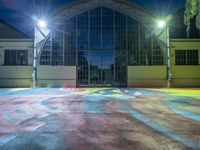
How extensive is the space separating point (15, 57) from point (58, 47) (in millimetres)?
5198

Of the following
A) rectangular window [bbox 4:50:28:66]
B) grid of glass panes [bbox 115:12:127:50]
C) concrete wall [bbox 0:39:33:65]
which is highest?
grid of glass panes [bbox 115:12:127:50]

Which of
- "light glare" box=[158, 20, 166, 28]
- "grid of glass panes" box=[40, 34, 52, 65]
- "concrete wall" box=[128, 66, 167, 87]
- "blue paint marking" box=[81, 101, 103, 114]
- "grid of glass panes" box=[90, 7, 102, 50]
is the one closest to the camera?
"blue paint marking" box=[81, 101, 103, 114]

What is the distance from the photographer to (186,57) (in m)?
21.4

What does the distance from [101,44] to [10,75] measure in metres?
11.4

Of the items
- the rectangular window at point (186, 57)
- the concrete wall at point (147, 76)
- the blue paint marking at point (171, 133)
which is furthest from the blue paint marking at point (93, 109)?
the rectangular window at point (186, 57)

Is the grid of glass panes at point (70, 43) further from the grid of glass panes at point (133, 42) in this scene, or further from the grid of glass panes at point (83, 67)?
the grid of glass panes at point (133, 42)

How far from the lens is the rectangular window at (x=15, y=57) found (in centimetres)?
2112

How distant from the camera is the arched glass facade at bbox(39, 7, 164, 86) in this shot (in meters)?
21.5

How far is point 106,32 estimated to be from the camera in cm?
2202

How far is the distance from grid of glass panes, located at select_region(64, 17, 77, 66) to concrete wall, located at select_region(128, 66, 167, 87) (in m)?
7.07

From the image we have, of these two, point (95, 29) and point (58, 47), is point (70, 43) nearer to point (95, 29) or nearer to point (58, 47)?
→ point (58, 47)

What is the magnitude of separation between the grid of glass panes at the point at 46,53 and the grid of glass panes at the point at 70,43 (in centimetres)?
190

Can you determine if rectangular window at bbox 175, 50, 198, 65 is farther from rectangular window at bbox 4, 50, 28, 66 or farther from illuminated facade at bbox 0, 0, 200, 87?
rectangular window at bbox 4, 50, 28, 66

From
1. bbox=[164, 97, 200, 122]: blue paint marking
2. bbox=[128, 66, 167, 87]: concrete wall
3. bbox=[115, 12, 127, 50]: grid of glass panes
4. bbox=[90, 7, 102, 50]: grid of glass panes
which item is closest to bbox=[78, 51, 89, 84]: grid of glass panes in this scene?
bbox=[90, 7, 102, 50]: grid of glass panes
